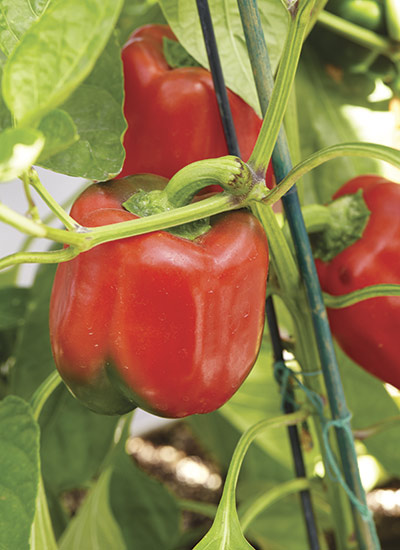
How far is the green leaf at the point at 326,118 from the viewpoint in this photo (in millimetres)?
743

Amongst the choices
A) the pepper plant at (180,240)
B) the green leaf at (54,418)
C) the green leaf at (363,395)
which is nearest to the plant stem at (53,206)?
the pepper plant at (180,240)

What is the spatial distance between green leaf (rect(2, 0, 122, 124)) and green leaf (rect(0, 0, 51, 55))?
A: 0.09 metres

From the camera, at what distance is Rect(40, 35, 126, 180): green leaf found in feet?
1.41

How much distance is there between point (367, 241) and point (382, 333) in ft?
0.27

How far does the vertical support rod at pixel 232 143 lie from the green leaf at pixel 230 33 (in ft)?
0.18

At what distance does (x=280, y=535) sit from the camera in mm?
1007

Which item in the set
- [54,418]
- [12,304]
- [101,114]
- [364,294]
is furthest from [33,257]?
[54,418]

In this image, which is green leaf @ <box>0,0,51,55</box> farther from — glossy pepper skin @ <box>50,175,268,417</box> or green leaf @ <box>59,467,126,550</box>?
green leaf @ <box>59,467,126,550</box>

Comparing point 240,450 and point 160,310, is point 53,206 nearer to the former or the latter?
point 160,310

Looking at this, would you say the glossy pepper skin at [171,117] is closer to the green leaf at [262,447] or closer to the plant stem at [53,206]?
the plant stem at [53,206]

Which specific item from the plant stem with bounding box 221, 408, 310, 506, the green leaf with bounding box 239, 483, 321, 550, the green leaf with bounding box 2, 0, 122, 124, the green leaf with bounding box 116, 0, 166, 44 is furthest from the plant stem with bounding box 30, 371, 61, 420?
the green leaf with bounding box 239, 483, 321, 550

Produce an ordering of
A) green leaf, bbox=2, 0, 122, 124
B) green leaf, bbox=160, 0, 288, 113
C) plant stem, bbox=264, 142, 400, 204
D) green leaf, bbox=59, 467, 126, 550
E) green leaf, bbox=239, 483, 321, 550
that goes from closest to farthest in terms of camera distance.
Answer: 1. green leaf, bbox=2, 0, 122, 124
2. plant stem, bbox=264, 142, 400, 204
3. green leaf, bbox=160, 0, 288, 113
4. green leaf, bbox=59, 467, 126, 550
5. green leaf, bbox=239, 483, 321, 550

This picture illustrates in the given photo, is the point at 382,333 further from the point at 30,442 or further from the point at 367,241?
the point at 30,442

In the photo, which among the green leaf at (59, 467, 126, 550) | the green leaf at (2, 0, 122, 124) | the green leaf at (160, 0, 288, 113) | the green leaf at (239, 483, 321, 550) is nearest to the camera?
the green leaf at (2, 0, 122, 124)
